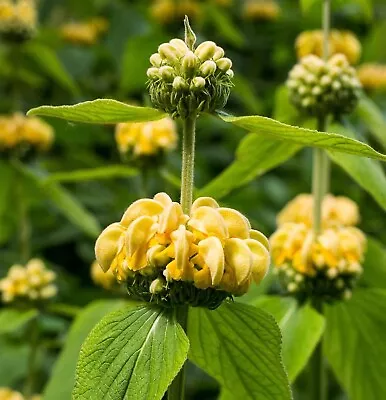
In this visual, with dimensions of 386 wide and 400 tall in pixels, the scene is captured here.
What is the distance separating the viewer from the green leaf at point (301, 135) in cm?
67

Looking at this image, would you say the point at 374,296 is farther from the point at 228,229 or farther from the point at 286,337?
the point at 228,229

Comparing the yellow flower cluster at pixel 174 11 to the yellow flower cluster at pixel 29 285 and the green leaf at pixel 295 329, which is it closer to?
the yellow flower cluster at pixel 29 285

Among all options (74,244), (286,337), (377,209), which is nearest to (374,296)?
(286,337)

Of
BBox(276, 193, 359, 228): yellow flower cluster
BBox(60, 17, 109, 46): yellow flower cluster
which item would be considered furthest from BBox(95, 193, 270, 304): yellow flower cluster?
BBox(60, 17, 109, 46): yellow flower cluster

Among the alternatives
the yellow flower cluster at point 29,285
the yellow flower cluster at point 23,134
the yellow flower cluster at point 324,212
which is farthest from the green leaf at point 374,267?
the yellow flower cluster at point 23,134

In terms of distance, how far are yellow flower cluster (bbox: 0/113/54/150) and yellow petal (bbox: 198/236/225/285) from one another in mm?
1189

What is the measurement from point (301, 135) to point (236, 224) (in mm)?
112

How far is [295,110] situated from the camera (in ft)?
4.07

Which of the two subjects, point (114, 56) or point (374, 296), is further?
point (114, 56)

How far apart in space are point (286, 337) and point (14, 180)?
0.98m

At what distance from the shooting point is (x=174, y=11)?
2.45 meters

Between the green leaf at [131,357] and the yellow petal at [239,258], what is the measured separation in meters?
0.07

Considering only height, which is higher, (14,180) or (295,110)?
(295,110)

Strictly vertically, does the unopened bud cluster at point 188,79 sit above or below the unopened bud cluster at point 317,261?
above
